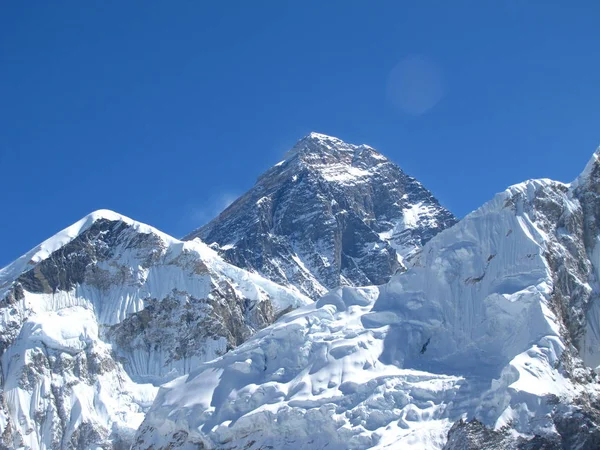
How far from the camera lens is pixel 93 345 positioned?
18475cm

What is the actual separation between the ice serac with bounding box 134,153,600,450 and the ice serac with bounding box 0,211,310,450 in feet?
111

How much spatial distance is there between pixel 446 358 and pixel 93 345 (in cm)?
7396

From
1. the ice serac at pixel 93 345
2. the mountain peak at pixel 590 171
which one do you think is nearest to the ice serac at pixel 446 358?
the mountain peak at pixel 590 171

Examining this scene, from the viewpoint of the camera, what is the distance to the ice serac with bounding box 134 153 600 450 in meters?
114

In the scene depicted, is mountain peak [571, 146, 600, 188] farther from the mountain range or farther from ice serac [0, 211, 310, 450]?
ice serac [0, 211, 310, 450]

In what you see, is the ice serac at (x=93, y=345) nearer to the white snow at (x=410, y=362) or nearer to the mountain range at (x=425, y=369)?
the mountain range at (x=425, y=369)

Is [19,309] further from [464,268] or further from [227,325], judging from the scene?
[464,268]

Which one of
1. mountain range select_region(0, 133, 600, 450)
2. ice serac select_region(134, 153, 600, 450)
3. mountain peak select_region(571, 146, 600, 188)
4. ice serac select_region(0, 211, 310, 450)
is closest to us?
ice serac select_region(134, 153, 600, 450)

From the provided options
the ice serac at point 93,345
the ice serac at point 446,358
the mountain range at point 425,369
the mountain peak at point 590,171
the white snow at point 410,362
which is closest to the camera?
the ice serac at point 446,358

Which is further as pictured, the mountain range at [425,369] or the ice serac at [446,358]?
the mountain range at [425,369]

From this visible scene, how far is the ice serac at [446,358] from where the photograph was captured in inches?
4500

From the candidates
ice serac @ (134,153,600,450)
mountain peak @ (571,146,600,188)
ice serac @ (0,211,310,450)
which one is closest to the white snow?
ice serac @ (134,153,600,450)

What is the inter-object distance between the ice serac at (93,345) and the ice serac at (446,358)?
33913 mm

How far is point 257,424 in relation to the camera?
417 ft
